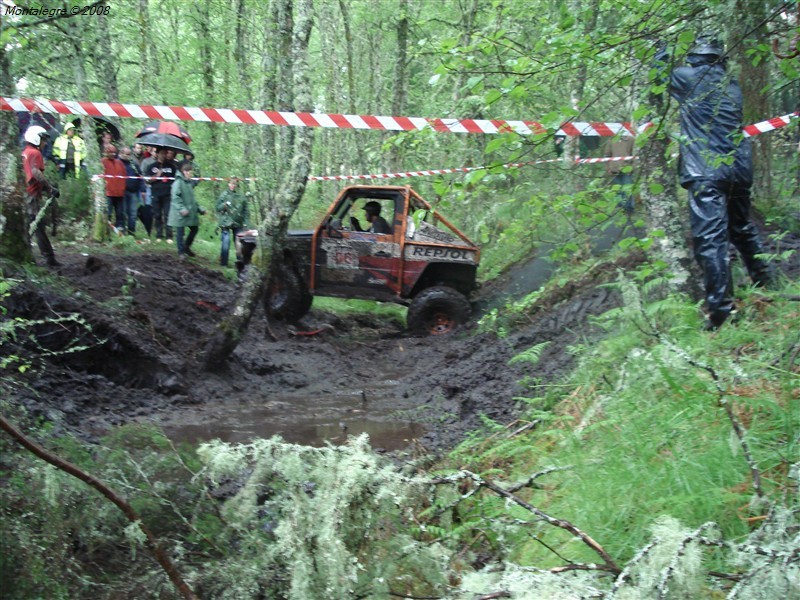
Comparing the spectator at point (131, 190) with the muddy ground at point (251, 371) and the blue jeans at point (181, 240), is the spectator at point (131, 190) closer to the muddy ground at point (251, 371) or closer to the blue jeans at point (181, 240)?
the blue jeans at point (181, 240)

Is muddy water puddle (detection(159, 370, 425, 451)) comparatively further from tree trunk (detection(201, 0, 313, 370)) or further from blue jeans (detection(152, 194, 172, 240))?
blue jeans (detection(152, 194, 172, 240))

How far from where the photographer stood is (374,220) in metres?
11.8

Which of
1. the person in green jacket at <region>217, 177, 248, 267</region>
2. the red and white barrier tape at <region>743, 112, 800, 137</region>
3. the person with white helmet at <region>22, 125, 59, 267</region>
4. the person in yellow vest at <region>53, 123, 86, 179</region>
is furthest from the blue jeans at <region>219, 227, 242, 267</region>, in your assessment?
the red and white barrier tape at <region>743, 112, 800, 137</region>

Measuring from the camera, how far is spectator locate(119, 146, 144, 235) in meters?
13.7

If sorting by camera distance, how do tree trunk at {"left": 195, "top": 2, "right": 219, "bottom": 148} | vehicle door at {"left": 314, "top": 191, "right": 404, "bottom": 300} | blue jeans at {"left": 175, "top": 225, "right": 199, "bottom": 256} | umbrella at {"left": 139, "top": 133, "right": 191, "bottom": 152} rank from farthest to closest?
tree trunk at {"left": 195, "top": 2, "right": 219, "bottom": 148}, umbrella at {"left": 139, "top": 133, "right": 191, "bottom": 152}, blue jeans at {"left": 175, "top": 225, "right": 199, "bottom": 256}, vehicle door at {"left": 314, "top": 191, "right": 404, "bottom": 300}

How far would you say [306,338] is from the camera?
35.6ft

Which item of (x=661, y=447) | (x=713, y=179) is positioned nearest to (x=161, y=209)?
(x=713, y=179)

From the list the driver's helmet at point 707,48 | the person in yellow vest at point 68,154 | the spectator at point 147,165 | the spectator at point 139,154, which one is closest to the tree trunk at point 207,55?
the spectator at point 139,154

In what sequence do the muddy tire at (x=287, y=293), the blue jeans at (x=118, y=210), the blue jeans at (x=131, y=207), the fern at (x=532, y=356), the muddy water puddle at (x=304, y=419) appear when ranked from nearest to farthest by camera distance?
the muddy water puddle at (x=304, y=419)
the fern at (x=532, y=356)
the muddy tire at (x=287, y=293)
the blue jeans at (x=118, y=210)
the blue jeans at (x=131, y=207)

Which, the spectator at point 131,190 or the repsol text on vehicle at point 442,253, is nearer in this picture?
the repsol text on vehicle at point 442,253

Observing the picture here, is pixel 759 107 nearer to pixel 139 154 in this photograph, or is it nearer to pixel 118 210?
pixel 118 210

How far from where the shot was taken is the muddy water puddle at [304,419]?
641 centimetres

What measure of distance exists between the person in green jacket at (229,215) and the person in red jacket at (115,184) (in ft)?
5.71

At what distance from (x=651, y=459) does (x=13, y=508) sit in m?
2.67
